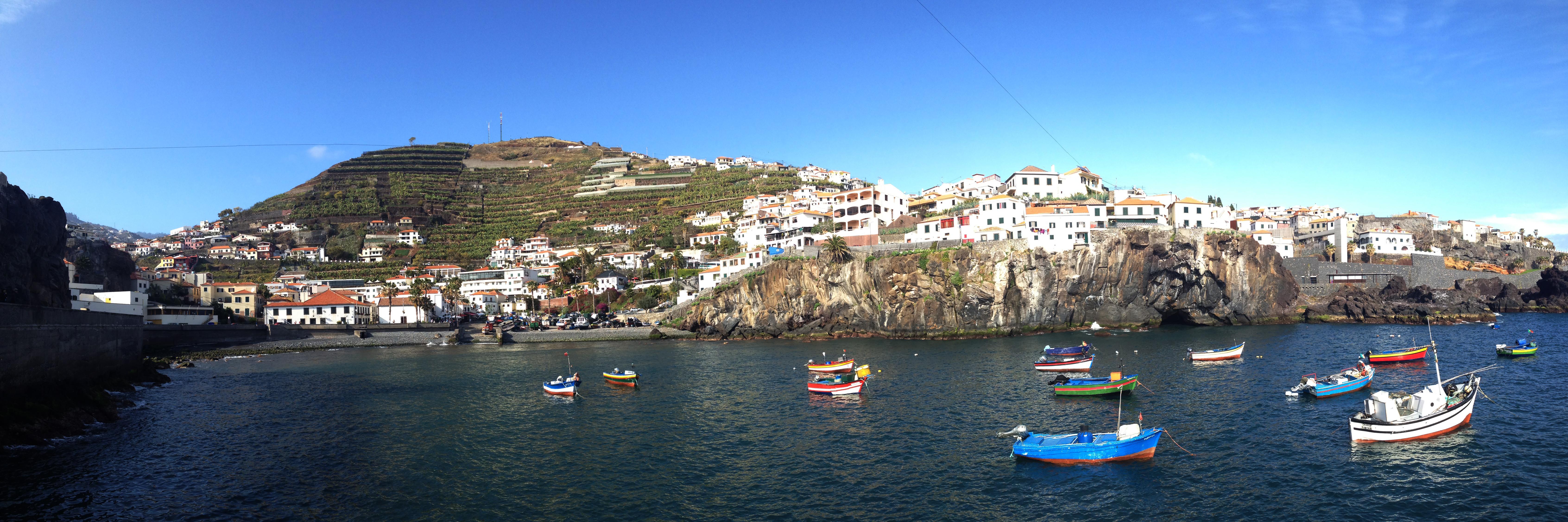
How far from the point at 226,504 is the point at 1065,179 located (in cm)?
9042

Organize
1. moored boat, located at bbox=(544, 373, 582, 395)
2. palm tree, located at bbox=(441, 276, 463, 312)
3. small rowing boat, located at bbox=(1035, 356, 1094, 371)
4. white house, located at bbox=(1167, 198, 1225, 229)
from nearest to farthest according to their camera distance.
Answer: moored boat, located at bbox=(544, 373, 582, 395) < small rowing boat, located at bbox=(1035, 356, 1094, 371) < white house, located at bbox=(1167, 198, 1225, 229) < palm tree, located at bbox=(441, 276, 463, 312)

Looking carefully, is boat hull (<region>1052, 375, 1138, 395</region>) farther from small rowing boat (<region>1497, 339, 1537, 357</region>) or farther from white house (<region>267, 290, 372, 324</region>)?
white house (<region>267, 290, 372, 324</region>)

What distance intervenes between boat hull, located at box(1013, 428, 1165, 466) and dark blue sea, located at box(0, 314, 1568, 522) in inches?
19.3

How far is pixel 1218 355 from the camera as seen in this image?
4547 centimetres

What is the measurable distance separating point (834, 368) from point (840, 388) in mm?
4795

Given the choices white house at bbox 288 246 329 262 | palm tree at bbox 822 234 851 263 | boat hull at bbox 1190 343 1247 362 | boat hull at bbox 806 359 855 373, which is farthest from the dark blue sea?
white house at bbox 288 246 329 262

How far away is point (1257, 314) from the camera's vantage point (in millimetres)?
72500

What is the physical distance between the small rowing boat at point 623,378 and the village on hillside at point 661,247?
3381 cm

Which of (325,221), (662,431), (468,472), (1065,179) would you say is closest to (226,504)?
(468,472)

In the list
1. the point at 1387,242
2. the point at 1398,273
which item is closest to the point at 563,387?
the point at 1398,273

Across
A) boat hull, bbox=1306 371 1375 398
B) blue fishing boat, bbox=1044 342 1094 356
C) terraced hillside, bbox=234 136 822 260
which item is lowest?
boat hull, bbox=1306 371 1375 398

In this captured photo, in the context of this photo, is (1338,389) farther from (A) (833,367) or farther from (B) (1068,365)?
(A) (833,367)

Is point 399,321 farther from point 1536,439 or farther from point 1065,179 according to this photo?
point 1536,439

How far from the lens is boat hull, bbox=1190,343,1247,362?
1789 inches
